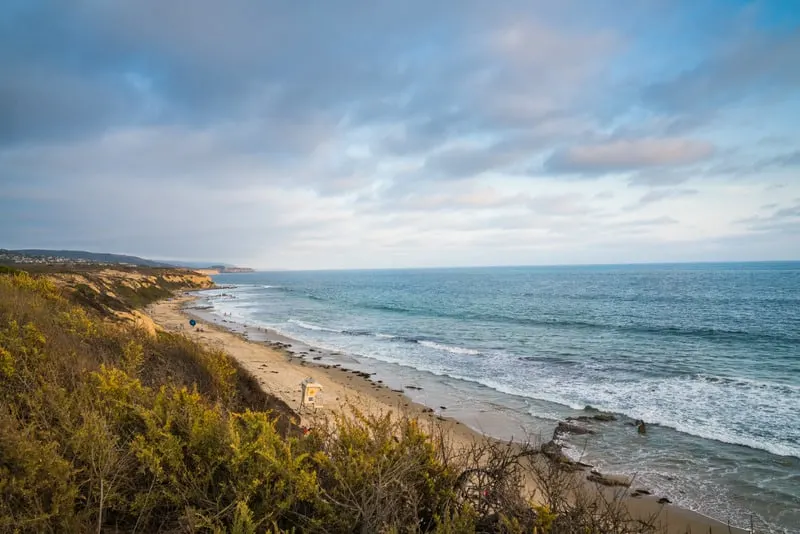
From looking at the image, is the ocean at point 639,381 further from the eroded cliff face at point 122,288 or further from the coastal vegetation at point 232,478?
the eroded cliff face at point 122,288

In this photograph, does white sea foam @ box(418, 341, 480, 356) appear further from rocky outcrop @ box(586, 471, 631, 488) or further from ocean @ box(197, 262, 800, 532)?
rocky outcrop @ box(586, 471, 631, 488)

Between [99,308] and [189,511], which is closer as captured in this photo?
[189,511]

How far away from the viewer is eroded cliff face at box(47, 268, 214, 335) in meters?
17.4

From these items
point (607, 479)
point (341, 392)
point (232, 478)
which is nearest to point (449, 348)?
point (341, 392)

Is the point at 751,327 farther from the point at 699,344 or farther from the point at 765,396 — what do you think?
the point at 765,396

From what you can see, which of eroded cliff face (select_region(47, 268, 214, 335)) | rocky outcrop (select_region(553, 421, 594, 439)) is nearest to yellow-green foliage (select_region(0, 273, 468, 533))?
eroded cliff face (select_region(47, 268, 214, 335))

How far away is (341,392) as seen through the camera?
55.2 ft

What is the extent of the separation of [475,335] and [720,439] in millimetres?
20266

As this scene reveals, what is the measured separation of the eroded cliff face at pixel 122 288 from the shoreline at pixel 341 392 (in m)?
2.74

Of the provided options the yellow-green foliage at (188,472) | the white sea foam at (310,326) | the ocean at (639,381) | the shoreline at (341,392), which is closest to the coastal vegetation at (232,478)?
the yellow-green foliage at (188,472)

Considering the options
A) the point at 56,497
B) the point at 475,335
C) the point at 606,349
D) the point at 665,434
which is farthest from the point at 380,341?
the point at 56,497

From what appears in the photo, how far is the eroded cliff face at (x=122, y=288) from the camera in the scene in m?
17.4

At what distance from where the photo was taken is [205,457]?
13.7 feet

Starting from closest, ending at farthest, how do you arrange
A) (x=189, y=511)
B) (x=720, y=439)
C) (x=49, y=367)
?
(x=189, y=511)
(x=49, y=367)
(x=720, y=439)
